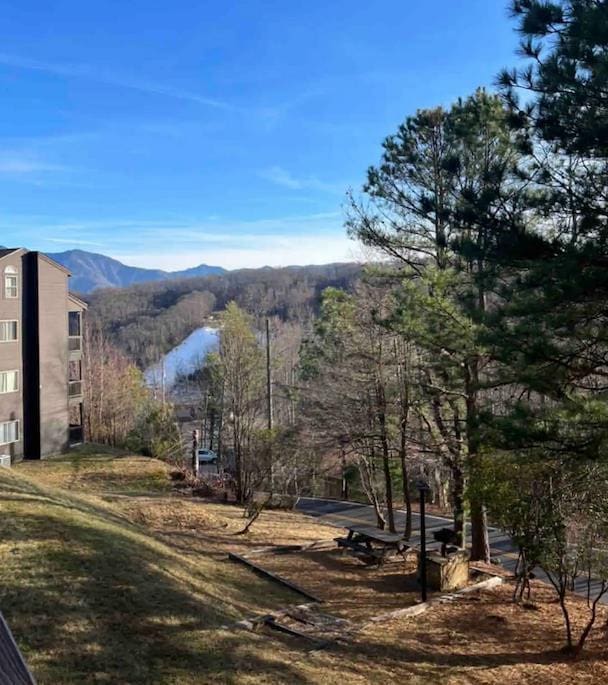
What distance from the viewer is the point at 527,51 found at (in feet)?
23.2

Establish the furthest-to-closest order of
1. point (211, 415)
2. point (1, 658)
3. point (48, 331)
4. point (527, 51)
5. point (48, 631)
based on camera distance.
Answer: point (211, 415) < point (48, 331) < point (527, 51) < point (48, 631) < point (1, 658)

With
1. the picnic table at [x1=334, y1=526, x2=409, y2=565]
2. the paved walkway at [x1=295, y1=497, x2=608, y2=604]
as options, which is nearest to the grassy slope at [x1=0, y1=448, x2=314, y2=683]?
the picnic table at [x1=334, y1=526, x2=409, y2=565]

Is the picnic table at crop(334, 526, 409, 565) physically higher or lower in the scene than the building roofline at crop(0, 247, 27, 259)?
lower

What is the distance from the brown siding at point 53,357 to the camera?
2533cm

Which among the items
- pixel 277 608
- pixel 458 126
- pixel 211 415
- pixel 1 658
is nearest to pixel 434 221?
pixel 458 126

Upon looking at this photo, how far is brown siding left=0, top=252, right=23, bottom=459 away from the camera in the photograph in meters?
23.6


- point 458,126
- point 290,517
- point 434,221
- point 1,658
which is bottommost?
point 290,517

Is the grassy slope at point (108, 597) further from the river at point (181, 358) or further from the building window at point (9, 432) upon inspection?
the river at point (181, 358)

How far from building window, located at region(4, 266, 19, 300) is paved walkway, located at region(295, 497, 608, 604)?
49.1 feet

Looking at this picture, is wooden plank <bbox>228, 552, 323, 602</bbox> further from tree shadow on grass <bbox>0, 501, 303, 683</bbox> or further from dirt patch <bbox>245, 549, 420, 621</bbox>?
tree shadow on grass <bbox>0, 501, 303, 683</bbox>

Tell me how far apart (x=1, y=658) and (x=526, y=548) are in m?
9.30

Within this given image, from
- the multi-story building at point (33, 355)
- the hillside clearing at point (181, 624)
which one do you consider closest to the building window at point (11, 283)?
the multi-story building at point (33, 355)

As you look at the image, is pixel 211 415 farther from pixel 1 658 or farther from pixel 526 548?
pixel 1 658

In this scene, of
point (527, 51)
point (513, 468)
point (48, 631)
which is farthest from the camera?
point (513, 468)
